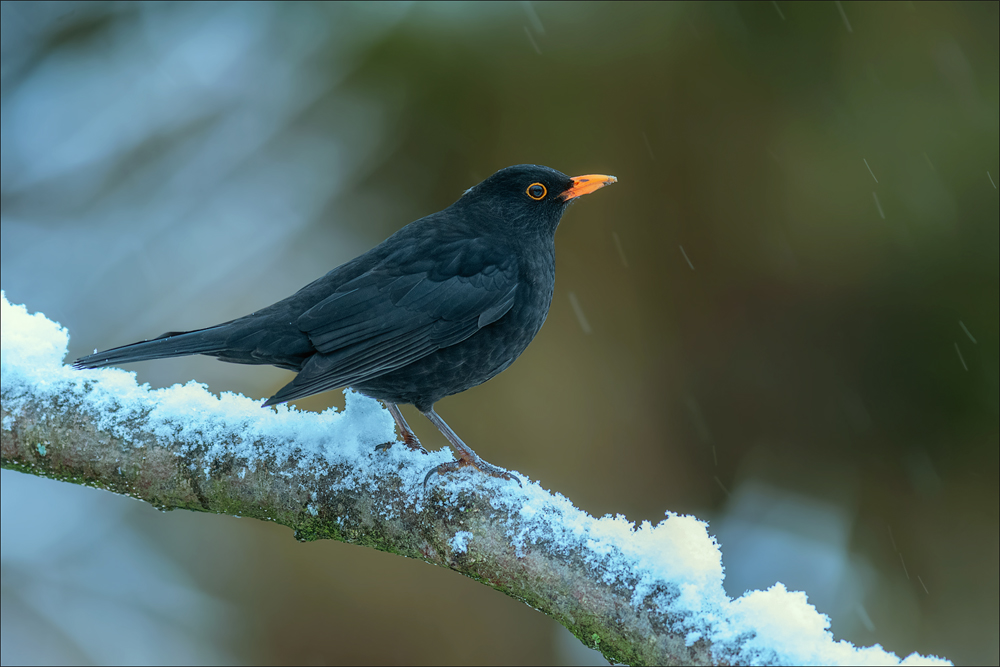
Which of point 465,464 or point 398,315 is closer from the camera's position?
point 465,464

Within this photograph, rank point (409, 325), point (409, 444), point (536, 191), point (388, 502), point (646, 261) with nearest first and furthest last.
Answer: point (388, 502)
point (409, 325)
point (409, 444)
point (536, 191)
point (646, 261)

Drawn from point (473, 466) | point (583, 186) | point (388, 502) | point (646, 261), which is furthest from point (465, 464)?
point (646, 261)

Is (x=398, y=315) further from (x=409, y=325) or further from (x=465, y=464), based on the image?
(x=465, y=464)

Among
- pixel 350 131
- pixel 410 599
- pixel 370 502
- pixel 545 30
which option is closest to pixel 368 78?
pixel 350 131

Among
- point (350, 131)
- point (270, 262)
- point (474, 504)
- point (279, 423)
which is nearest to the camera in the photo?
point (474, 504)

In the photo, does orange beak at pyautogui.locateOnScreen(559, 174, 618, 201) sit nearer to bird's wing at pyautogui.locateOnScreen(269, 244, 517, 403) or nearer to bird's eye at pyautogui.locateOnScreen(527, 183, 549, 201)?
bird's eye at pyautogui.locateOnScreen(527, 183, 549, 201)

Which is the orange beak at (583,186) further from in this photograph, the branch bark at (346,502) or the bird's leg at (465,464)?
the branch bark at (346,502)

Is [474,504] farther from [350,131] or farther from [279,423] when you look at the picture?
[350,131]

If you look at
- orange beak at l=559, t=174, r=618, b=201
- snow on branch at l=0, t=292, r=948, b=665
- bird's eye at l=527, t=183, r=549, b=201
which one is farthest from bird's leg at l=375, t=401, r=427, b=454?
orange beak at l=559, t=174, r=618, b=201
